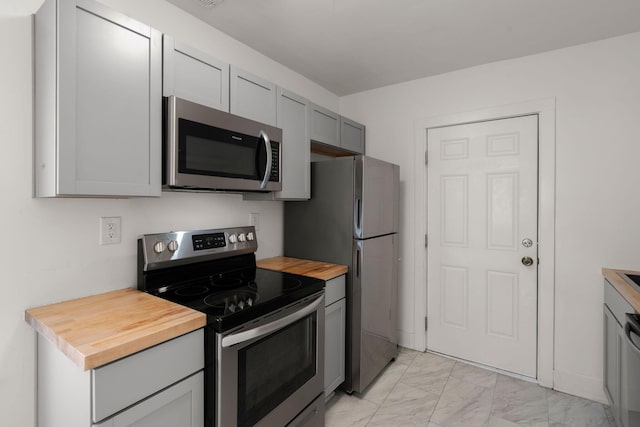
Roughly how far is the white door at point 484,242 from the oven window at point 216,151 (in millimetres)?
1768

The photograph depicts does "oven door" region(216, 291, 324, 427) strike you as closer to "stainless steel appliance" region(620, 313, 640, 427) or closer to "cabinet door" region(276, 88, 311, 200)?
"cabinet door" region(276, 88, 311, 200)

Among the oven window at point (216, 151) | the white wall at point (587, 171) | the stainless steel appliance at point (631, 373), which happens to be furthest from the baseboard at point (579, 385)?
the oven window at point (216, 151)

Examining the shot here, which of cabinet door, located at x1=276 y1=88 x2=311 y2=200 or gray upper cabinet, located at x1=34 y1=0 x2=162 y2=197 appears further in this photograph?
cabinet door, located at x1=276 y1=88 x2=311 y2=200

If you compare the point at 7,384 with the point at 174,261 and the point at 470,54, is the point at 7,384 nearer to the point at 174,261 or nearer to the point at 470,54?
the point at 174,261

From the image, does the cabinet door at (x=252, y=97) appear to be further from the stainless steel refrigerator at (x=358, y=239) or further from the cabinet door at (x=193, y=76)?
the stainless steel refrigerator at (x=358, y=239)

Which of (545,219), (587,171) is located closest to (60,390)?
(545,219)

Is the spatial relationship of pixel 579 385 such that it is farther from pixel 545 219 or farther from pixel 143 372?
pixel 143 372

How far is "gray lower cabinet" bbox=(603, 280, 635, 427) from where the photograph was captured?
170 centimetres

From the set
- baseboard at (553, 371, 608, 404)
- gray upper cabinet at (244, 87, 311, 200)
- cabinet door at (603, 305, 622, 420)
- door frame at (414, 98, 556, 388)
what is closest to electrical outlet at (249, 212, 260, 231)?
gray upper cabinet at (244, 87, 311, 200)

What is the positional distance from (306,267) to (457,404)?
1.39 m

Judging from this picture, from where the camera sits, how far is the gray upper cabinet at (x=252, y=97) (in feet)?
6.04

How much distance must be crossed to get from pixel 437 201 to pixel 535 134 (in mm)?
880

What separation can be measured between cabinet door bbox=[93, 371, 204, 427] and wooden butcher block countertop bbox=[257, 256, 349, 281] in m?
0.90

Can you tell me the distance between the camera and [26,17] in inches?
52.6
